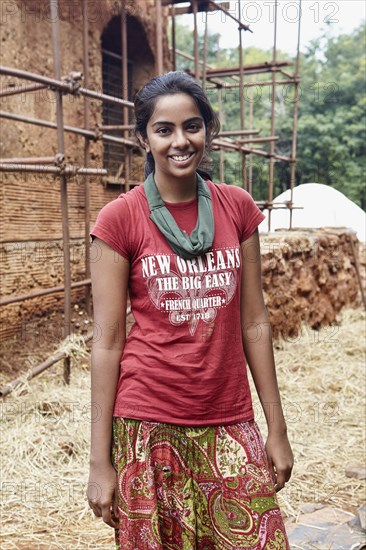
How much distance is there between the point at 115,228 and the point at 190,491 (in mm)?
670

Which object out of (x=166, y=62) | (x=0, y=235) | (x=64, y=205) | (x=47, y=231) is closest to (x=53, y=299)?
(x=47, y=231)

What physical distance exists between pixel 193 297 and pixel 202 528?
1.90 feet

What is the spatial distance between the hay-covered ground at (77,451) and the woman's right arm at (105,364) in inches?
48.5

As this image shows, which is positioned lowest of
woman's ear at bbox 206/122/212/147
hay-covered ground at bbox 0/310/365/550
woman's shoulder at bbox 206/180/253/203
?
hay-covered ground at bbox 0/310/365/550

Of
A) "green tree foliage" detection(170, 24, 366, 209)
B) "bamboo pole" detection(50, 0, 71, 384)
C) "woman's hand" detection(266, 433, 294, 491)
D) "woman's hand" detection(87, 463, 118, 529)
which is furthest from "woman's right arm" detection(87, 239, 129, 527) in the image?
"green tree foliage" detection(170, 24, 366, 209)

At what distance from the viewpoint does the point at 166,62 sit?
8.12m

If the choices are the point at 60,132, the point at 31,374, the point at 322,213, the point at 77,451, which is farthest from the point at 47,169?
the point at 322,213

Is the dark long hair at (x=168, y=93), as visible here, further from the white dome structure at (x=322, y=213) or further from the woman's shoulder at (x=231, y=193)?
Answer: the white dome structure at (x=322, y=213)

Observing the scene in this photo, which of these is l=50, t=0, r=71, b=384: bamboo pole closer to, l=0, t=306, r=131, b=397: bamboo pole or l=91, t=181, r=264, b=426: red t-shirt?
l=0, t=306, r=131, b=397: bamboo pole

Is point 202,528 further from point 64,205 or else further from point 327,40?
point 327,40

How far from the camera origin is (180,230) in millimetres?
1634

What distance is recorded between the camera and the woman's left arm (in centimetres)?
177

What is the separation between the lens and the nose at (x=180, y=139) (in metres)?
1.65

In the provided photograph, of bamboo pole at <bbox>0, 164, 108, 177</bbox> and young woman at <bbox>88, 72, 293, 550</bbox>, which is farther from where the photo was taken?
bamboo pole at <bbox>0, 164, 108, 177</bbox>
